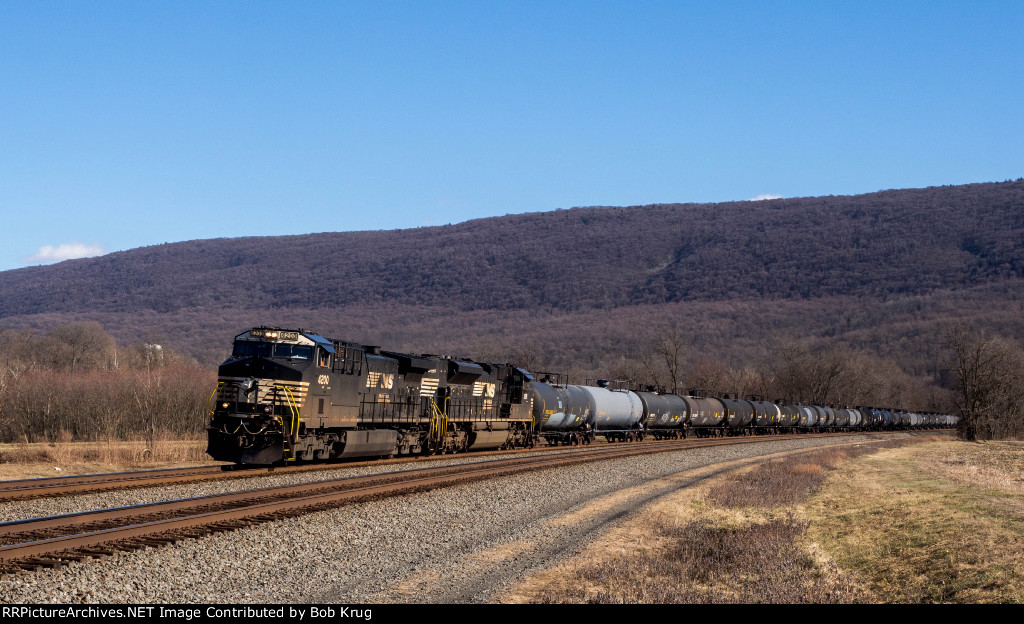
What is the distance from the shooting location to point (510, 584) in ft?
38.2

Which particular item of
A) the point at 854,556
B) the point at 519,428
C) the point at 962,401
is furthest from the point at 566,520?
the point at 962,401

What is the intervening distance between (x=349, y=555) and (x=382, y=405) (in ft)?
50.4

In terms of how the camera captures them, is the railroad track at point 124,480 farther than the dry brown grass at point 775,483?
No

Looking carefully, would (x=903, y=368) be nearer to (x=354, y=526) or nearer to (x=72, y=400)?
(x=72, y=400)

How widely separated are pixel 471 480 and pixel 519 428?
1693 centimetres

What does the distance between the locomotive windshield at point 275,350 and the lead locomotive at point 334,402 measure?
0.09 ft

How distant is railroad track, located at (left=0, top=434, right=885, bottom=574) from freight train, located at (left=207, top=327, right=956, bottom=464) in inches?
115

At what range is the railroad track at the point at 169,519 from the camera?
37.4 ft

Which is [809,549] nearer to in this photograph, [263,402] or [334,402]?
[263,402]

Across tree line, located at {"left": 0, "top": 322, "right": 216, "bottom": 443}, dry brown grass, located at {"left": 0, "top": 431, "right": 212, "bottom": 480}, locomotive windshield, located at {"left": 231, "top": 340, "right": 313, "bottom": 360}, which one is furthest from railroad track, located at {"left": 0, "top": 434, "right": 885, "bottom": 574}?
tree line, located at {"left": 0, "top": 322, "right": 216, "bottom": 443}

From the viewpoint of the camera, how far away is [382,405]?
2831 cm

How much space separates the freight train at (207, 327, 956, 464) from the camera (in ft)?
75.4

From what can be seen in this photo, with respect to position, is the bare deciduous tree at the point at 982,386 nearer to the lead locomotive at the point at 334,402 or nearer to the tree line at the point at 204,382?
the tree line at the point at 204,382

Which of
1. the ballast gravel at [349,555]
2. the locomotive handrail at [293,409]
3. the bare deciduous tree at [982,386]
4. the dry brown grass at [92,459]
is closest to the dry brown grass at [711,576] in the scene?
the ballast gravel at [349,555]
